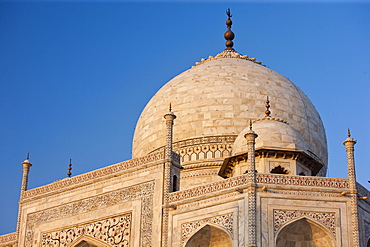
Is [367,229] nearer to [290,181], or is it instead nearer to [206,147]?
[290,181]

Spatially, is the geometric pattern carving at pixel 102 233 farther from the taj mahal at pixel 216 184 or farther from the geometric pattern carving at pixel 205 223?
the geometric pattern carving at pixel 205 223

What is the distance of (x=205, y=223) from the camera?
1502cm

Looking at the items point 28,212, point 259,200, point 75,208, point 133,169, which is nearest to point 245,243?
point 259,200

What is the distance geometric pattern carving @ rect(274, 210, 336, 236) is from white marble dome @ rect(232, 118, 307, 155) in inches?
87.5

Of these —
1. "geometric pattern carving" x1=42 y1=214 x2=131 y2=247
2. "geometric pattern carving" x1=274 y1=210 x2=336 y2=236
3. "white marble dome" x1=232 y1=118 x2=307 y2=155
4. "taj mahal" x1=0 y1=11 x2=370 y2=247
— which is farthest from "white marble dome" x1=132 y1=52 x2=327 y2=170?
"geometric pattern carving" x1=274 y1=210 x2=336 y2=236

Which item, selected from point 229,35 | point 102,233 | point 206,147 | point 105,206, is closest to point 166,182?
point 105,206

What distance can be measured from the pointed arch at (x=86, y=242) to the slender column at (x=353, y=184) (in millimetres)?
5092

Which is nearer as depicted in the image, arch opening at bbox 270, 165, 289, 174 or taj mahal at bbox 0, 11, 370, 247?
taj mahal at bbox 0, 11, 370, 247

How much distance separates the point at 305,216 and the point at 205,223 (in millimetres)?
1870

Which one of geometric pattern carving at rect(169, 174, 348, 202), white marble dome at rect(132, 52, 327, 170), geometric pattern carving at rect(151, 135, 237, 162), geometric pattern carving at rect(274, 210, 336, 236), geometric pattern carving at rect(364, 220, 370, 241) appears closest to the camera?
geometric pattern carving at rect(274, 210, 336, 236)

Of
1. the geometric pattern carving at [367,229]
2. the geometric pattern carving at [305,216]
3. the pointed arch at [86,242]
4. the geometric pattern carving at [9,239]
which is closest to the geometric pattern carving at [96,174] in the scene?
the geometric pattern carving at [9,239]

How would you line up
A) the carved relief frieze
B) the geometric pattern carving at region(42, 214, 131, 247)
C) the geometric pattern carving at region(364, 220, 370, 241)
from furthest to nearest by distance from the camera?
the carved relief frieze
the geometric pattern carving at region(42, 214, 131, 247)
the geometric pattern carving at region(364, 220, 370, 241)

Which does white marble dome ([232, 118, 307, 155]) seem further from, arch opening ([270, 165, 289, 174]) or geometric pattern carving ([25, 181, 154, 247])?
geometric pattern carving ([25, 181, 154, 247])

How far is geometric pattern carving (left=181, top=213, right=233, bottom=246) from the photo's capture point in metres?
14.7
